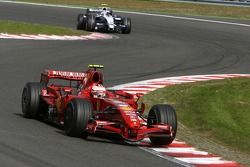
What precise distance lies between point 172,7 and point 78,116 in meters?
37.9

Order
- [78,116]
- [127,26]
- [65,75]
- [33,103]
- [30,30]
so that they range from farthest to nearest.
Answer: [127,26] → [30,30] → [65,75] → [33,103] → [78,116]

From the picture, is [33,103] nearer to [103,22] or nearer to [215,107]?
[215,107]

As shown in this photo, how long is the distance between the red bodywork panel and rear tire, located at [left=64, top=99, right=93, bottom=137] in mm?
119

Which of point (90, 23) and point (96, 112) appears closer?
point (96, 112)

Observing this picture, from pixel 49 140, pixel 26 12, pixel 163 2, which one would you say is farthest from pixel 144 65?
pixel 163 2

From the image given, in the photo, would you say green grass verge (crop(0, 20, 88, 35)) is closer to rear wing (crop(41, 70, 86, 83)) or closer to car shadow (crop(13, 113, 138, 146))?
rear wing (crop(41, 70, 86, 83))

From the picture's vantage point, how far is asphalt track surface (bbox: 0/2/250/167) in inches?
363

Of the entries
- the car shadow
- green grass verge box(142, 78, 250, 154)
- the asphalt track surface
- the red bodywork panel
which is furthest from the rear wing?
green grass verge box(142, 78, 250, 154)

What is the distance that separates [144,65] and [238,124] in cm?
740

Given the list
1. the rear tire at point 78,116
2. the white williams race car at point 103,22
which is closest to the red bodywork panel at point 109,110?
the rear tire at point 78,116

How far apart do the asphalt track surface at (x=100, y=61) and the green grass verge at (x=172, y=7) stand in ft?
17.5

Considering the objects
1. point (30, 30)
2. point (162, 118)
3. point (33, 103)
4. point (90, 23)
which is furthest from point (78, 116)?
point (90, 23)

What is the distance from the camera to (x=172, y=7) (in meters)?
47.5

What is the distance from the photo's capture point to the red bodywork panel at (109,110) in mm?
10102
